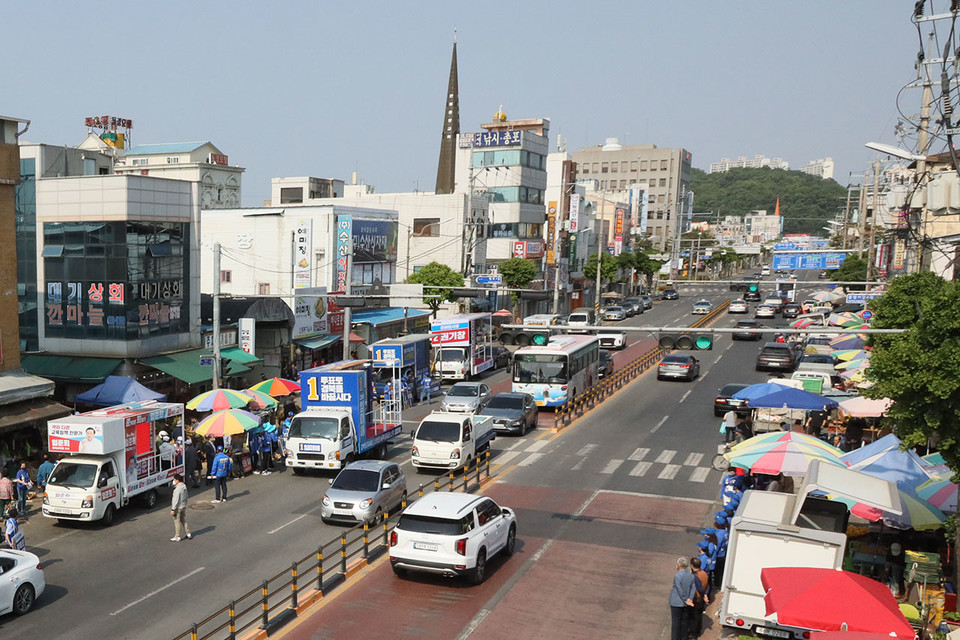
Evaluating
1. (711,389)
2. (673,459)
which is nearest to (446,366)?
(711,389)

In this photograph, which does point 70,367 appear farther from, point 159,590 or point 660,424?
point 660,424

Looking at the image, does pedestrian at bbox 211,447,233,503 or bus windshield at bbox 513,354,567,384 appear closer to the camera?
pedestrian at bbox 211,447,233,503

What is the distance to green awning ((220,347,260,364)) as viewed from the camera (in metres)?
35.5

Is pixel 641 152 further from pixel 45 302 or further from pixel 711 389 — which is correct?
pixel 45 302

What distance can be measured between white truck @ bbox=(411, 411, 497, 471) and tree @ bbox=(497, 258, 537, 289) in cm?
4292

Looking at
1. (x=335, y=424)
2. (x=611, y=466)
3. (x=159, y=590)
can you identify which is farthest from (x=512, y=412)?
(x=159, y=590)

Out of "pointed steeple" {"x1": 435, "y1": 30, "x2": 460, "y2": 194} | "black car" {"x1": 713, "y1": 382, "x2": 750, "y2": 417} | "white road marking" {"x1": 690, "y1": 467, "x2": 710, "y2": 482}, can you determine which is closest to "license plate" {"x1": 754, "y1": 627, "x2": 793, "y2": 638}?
"white road marking" {"x1": 690, "y1": 467, "x2": 710, "y2": 482}

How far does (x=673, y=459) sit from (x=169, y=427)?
1664 centimetres

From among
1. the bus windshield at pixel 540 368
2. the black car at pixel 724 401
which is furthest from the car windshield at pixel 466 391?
the black car at pixel 724 401

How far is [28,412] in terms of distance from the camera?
25109mm

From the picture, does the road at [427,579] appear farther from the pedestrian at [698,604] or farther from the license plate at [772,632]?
the license plate at [772,632]

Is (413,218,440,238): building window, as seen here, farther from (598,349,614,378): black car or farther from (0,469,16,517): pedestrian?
(0,469,16,517): pedestrian

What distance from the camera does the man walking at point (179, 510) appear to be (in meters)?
19.3

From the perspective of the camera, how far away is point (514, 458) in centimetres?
2889
